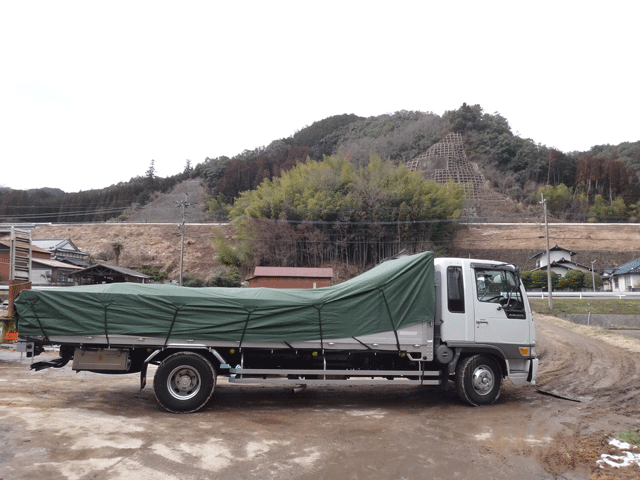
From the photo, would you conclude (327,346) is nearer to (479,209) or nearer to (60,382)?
(60,382)

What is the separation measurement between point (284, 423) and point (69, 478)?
2.80m

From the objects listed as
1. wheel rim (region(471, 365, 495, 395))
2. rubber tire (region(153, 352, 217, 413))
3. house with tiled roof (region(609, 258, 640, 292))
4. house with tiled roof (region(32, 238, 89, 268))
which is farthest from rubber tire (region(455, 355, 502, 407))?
house with tiled roof (region(32, 238, 89, 268))

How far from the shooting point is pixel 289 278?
3541 cm

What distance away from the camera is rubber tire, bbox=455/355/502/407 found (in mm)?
7547

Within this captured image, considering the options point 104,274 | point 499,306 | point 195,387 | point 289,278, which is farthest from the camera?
point 289,278

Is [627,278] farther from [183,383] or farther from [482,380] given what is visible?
[183,383]

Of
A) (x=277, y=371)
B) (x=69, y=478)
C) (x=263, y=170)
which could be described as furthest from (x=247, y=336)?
(x=263, y=170)

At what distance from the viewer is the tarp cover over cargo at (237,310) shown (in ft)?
22.7

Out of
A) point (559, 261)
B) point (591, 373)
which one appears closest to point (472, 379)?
point (591, 373)

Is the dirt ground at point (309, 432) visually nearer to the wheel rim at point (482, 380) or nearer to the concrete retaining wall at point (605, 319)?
the wheel rim at point (482, 380)

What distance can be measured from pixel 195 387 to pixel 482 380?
447cm

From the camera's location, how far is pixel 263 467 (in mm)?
4805

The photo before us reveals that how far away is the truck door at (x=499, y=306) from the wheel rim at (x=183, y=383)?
14.3 feet

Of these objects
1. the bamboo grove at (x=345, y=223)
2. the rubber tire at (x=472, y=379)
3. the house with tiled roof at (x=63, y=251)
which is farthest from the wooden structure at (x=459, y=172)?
the rubber tire at (x=472, y=379)
